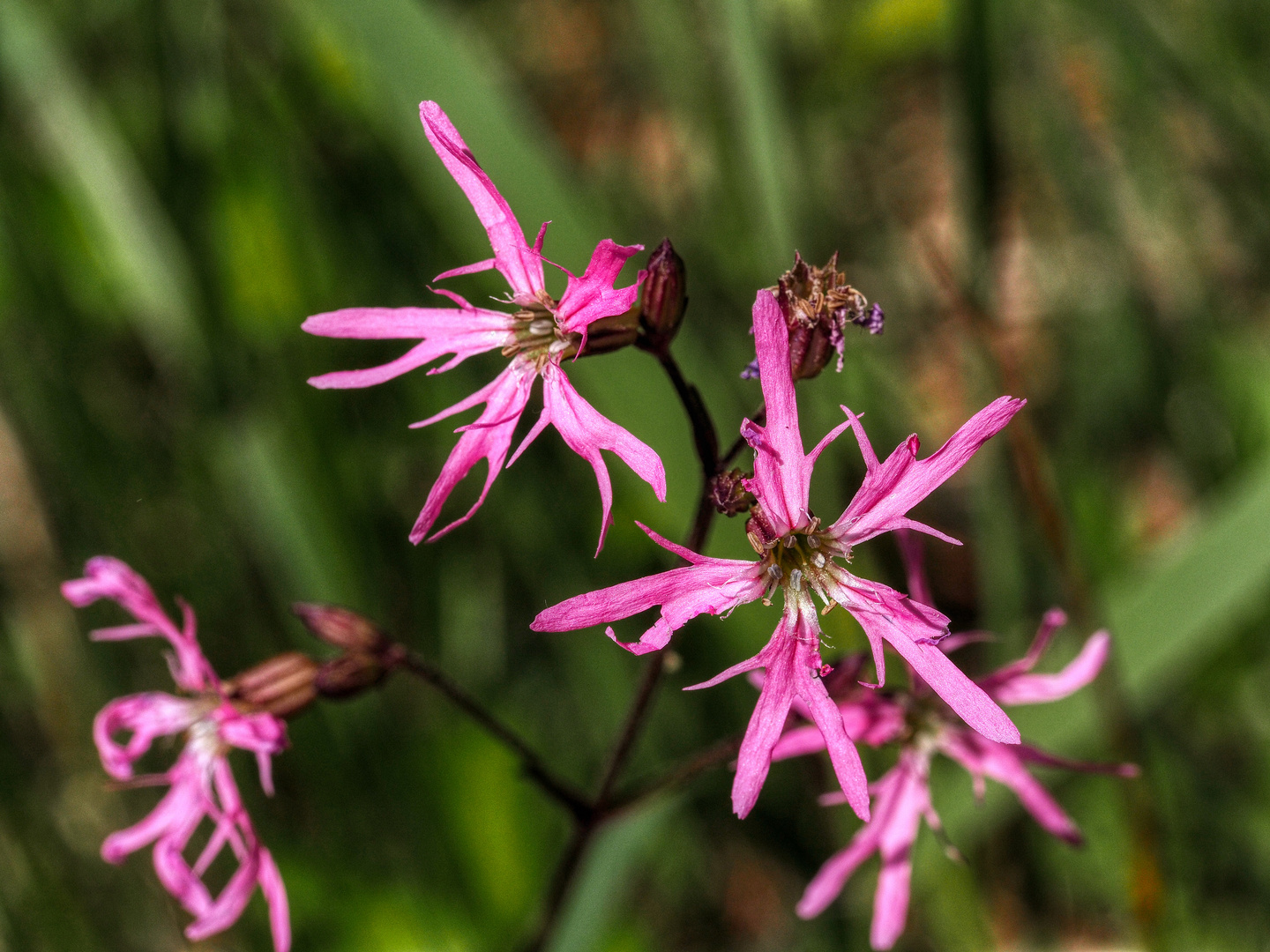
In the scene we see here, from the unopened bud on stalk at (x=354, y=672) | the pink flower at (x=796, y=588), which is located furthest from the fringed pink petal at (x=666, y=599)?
the unopened bud on stalk at (x=354, y=672)

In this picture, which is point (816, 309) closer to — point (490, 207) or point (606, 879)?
point (490, 207)

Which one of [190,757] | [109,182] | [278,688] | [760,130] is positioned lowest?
[190,757]

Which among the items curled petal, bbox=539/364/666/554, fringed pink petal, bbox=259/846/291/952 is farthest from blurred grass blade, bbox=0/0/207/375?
curled petal, bbox=539/364/666/554

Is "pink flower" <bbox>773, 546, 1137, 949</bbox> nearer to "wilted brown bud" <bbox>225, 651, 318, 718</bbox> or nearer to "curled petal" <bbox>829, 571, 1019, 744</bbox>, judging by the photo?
"curled petal" <bbox>829, 571, 1019, 744</bbox>

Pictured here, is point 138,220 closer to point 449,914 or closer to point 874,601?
point 449,914

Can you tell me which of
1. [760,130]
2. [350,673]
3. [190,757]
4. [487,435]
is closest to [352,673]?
[350,673]

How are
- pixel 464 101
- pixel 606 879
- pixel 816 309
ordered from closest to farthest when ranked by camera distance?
pixel 816 309
pixel 606 879
pixel 464 101
